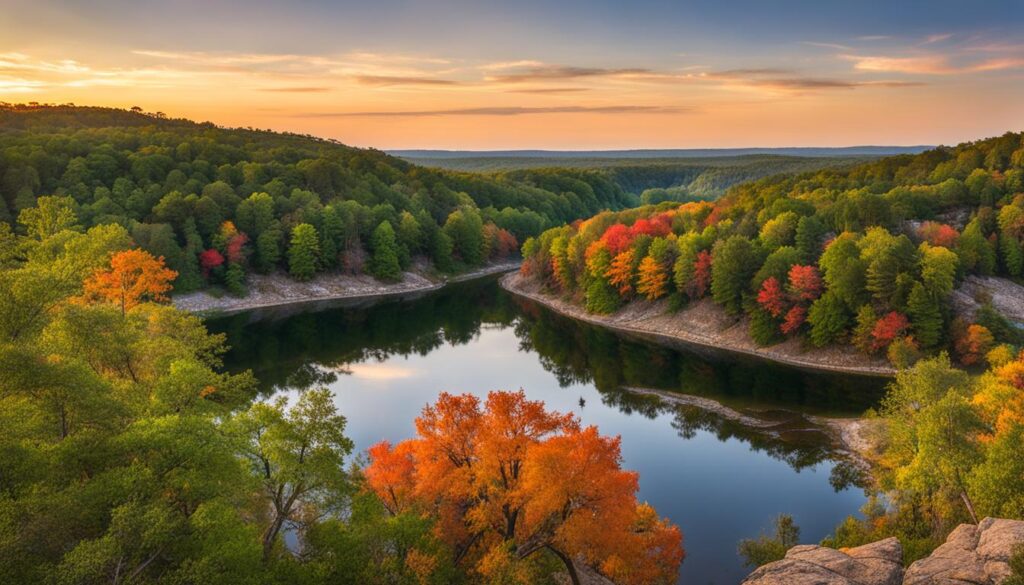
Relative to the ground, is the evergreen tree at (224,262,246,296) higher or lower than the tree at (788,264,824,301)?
lower

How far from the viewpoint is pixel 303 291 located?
10888 cm

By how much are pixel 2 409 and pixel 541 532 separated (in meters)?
19.1

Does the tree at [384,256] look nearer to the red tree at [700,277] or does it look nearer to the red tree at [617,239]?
the red tree at [617,239]

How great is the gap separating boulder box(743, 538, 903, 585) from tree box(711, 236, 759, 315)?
5896 cm

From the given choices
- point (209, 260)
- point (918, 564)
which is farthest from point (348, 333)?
point (918, 564)

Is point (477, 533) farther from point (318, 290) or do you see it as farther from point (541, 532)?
point (318, 290)

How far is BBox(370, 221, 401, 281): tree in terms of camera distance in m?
118

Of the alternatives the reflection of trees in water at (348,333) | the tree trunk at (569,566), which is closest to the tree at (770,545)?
the tree trunk at (569,566)

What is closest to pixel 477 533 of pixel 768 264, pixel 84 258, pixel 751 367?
pixel 84 258

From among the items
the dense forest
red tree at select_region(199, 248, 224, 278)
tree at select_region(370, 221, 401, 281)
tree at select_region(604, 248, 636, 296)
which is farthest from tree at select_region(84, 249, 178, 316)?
tree at select_region(370, 221, 401, 281)

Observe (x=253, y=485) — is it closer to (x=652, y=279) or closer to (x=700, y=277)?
(x=700, y=277)

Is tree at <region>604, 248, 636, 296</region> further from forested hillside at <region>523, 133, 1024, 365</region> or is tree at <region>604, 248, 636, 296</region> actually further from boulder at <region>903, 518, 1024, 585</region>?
boulder at <region>903, 518, 1024, 585</region>

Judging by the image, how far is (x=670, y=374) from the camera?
69.1 metres

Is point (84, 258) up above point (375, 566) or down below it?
above
